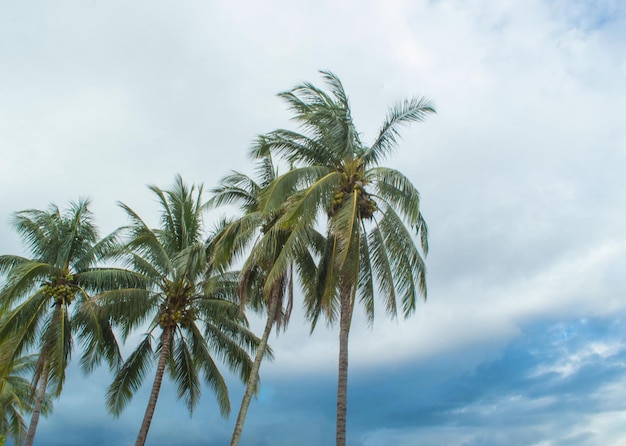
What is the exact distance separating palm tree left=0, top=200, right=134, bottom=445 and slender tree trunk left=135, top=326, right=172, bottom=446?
2349 mm

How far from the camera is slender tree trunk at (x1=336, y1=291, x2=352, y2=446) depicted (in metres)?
16.7

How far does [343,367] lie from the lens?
17.8 m

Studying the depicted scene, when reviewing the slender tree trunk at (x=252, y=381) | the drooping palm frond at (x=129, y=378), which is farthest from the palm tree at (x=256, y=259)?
the drooping palm frond at (x=129, y=378)

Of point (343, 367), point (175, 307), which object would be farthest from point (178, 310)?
point (343, 367)

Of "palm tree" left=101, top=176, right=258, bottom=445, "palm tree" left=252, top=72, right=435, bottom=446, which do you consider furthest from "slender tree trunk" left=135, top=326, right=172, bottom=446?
"palm tree" left=252, top=72, right=435, bottom=446

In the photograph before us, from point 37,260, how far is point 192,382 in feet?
25.8

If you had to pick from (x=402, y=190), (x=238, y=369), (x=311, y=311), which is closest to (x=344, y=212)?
(x=402, y=190)

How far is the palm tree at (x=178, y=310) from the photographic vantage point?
23.0 meters

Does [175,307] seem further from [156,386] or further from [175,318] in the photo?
[156,386]

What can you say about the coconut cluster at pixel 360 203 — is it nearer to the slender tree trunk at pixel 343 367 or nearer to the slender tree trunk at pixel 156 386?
the slender tree trunk at pixel 343 367

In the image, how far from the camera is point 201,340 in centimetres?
2533

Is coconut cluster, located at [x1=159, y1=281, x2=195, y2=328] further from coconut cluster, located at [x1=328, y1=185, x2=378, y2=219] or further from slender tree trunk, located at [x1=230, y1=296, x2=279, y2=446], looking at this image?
coconut cluster, located at [x1=328, y1=185, x2=378, y2=219]

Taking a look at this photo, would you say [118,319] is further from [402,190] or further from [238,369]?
[402,190]

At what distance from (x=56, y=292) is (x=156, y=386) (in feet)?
17.4
